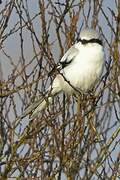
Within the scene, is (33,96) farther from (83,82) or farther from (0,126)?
(83,82)

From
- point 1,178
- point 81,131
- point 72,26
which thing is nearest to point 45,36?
point 72,26

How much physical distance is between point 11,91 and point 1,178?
1.93 feet

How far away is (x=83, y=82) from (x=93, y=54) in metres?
0.27

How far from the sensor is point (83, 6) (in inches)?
165

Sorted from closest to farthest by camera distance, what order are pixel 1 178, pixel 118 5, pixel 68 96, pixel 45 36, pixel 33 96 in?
pixel 1 178 < pixel 118 5 < pixel 45 36 < pixel 33 96 < pixel 68 96

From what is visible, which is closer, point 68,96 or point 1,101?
point 1,101

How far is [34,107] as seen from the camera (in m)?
3.92

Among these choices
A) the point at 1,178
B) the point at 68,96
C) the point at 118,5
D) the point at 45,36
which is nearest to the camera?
the point at 1,178

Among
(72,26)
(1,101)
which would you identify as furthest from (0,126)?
(72,26)

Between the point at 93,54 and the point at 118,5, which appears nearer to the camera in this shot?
the point at 118,5

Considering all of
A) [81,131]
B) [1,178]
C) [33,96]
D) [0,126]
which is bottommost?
[1,178]

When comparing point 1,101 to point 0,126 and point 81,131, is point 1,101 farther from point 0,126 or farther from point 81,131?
point 81,131

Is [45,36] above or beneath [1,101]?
above

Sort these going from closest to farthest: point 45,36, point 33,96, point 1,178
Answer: point 1,178 < point 45,36 < point 33,96
